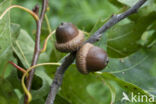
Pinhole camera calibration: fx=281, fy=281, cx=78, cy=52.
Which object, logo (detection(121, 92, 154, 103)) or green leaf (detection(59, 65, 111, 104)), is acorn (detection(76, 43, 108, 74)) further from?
green leaf (detection(59, 65, 111, 104))

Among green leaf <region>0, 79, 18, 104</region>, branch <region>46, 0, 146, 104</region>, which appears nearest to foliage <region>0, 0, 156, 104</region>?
green leaf <region>0, 79, 18, 104</region>

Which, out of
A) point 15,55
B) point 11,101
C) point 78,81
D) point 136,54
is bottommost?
point 11,101

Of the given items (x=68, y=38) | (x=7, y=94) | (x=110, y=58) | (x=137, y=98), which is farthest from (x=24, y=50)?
(x=137, y=98)

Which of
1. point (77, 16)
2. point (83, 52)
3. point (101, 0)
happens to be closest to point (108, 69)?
point (83, 52)

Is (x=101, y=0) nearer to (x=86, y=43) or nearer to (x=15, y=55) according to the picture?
(x=15, y=55)

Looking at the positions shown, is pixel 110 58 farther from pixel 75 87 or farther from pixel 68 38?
pixel 68 38

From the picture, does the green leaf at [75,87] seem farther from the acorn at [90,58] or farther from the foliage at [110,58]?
the acorn at [90,58]
